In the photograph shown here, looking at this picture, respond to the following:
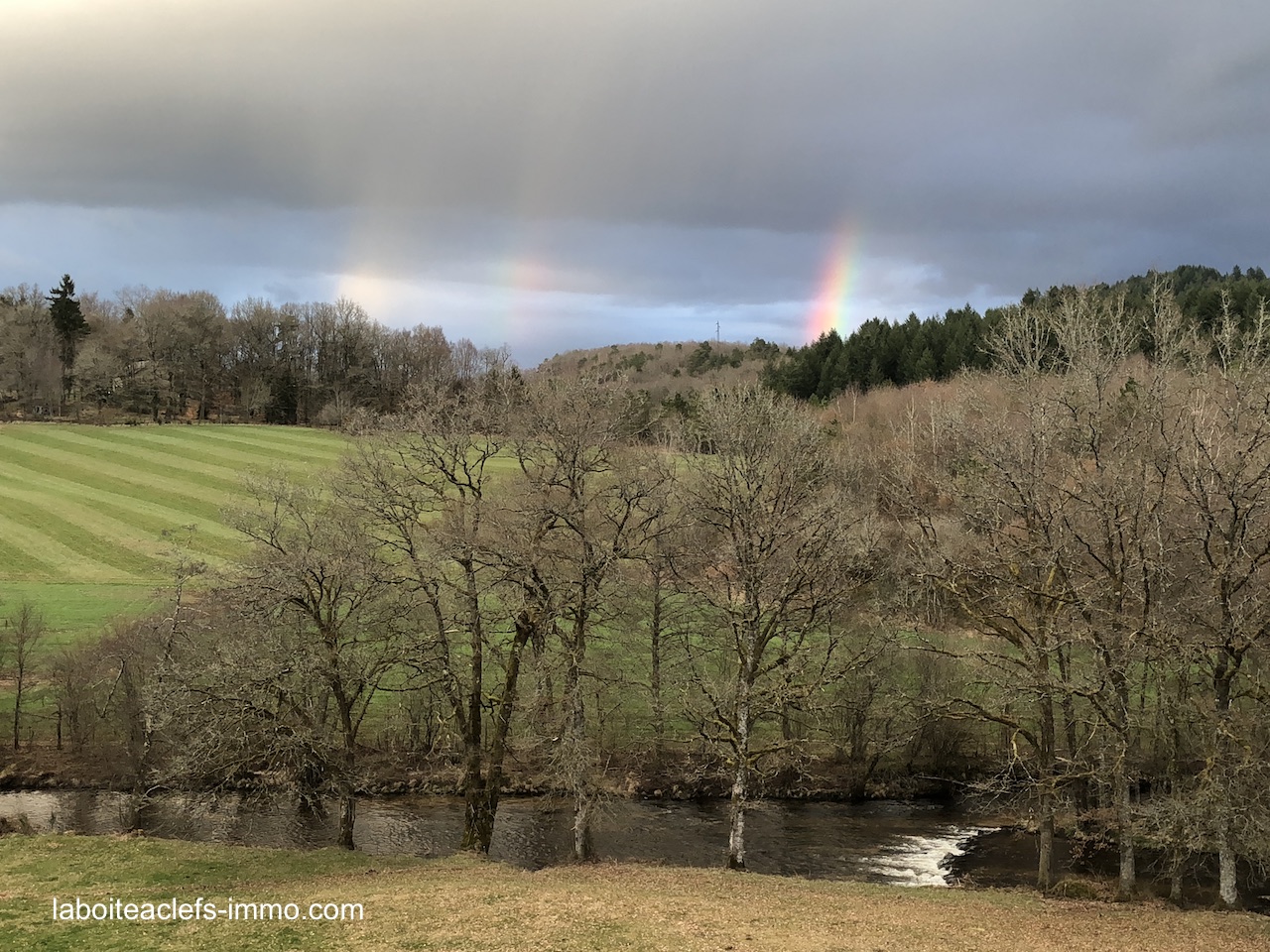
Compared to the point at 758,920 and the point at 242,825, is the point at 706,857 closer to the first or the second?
the point at 758,920

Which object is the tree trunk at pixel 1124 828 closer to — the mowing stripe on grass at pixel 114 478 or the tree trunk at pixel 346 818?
the tree trunk at pixel 346 818

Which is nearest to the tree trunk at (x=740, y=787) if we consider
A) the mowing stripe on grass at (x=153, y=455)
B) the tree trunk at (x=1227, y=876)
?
the tree trunk at (x=1227, y=876)

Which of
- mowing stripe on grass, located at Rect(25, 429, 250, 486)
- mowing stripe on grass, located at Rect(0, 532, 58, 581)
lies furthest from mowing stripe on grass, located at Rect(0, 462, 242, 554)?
mowing stripe on grass, located at Rect(0, 532, 58, 581)

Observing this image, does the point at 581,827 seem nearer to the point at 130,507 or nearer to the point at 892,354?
the point at 130,507

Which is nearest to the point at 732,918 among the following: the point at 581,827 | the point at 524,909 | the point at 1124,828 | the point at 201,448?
the point at 524,909

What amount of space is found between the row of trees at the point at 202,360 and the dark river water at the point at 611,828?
71.0 m

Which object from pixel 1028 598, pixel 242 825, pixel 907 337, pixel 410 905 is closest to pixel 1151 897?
pixel 1028 598

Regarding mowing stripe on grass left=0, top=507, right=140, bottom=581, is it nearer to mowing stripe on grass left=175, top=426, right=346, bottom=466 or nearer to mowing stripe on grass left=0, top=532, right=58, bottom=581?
mowing stripe on grass left=0, top=532, right=58, bottom=581

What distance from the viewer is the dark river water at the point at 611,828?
34125 mm

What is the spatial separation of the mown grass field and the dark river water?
1056 centimetres

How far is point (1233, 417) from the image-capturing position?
73.4ft

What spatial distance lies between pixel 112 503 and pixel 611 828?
6318cm

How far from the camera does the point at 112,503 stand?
254 ft

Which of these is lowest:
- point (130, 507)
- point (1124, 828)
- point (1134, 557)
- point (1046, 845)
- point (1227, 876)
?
point (1046, 845)
